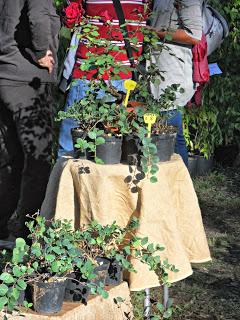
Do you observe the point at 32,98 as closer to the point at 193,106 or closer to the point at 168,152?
the point at 168,152

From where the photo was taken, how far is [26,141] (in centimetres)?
505

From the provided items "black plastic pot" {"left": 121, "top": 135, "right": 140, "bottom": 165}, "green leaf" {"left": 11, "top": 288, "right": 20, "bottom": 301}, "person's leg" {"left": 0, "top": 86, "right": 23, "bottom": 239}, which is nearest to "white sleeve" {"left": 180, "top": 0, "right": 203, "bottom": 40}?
"person's leg" {"left": 0, "top": 86, "right": 23, "bottom": 239}

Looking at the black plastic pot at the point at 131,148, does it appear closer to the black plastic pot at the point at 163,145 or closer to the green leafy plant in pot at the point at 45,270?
the black plastic pot at the point at 163,145

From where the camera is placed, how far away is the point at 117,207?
3580 mm

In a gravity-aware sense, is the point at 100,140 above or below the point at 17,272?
above

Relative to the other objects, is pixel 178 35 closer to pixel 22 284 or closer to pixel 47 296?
pixel 47 296

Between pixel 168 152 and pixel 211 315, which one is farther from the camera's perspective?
pixel 211 315

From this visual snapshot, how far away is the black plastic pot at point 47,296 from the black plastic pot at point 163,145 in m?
0.88

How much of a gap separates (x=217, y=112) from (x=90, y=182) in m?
4.33

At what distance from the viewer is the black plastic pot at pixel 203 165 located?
7.66m

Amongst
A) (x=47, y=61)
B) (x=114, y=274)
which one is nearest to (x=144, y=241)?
(x=114, y=274)

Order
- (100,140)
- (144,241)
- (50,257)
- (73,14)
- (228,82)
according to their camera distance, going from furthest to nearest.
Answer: (228,82) → (73,14) → (100,140) → (144,241) → (50,257)

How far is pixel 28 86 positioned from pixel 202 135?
2.97 m

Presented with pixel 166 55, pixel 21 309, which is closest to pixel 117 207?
pixel 21 309
